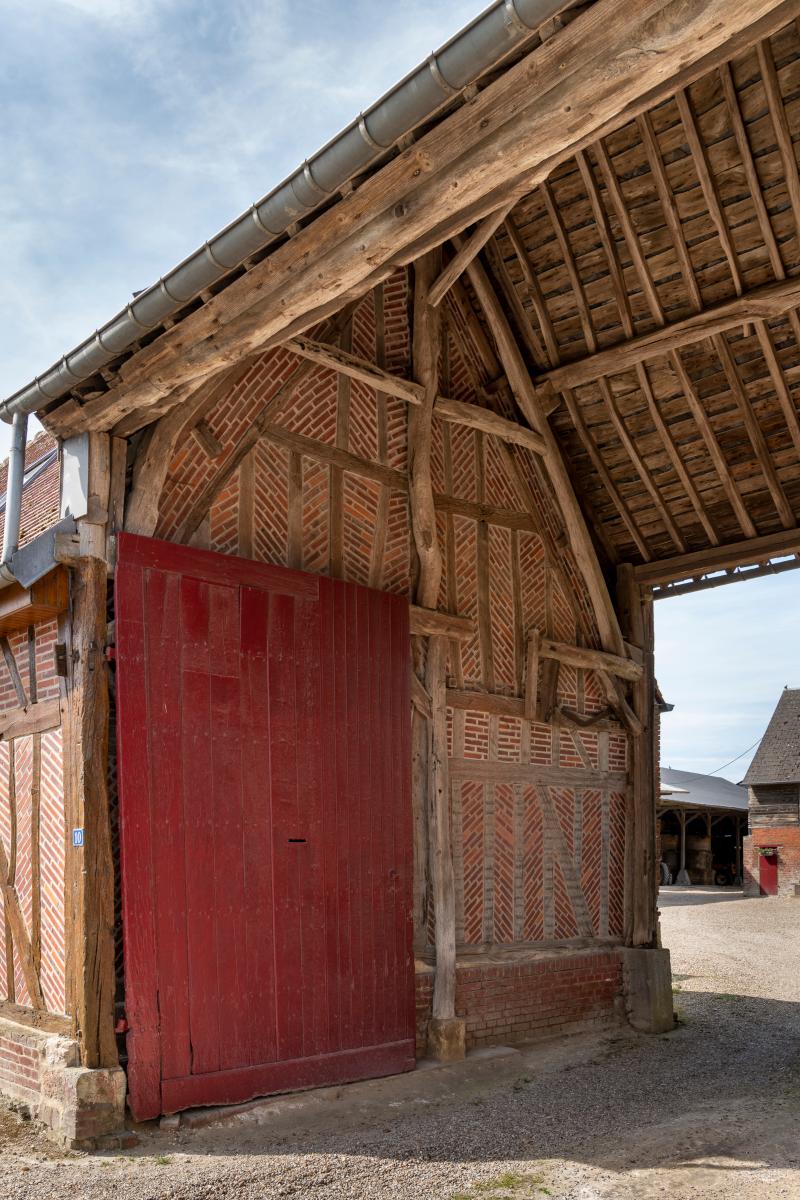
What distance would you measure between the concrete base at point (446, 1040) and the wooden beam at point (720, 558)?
16.3 ft

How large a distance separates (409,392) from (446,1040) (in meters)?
5.08

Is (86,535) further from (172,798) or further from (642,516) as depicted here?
(642,516)

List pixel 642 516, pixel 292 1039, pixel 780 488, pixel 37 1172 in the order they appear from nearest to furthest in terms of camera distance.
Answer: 1. pixel 37 1172
2. pixel 292 1039
3. pixel 780 488
4. pixel 642 516

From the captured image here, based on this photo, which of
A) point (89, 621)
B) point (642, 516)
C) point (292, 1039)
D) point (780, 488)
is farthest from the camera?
point (642, 516)

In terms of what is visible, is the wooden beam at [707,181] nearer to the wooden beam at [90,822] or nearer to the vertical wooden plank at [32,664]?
the wooden beam at [90,822]

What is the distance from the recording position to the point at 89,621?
6152mm

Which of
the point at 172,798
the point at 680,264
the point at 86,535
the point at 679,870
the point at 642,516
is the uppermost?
the point at 680,264

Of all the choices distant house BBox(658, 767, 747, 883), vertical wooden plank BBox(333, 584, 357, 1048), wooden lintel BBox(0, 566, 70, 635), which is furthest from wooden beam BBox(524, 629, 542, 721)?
distant house BBox(658, 767, 747, 883)

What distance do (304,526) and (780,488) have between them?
4.69m

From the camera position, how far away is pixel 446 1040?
7.85m

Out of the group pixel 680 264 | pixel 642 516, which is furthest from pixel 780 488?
pixel 680 264

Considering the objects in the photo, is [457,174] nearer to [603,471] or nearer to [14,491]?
[14,491]

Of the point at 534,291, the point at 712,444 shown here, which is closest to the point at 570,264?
the point at 534,291

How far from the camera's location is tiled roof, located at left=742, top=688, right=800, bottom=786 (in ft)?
95.0
